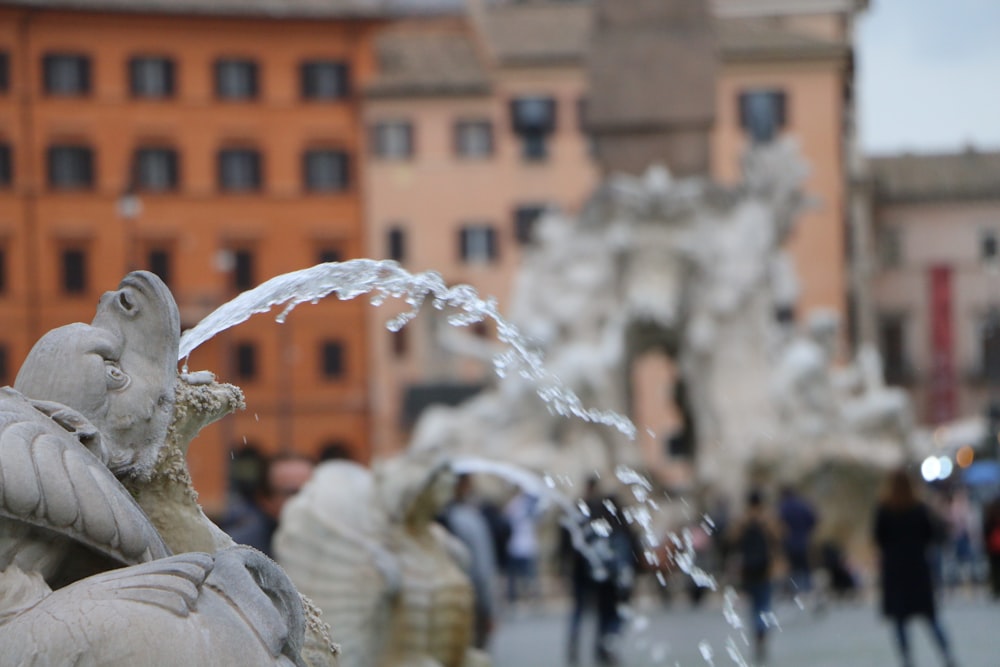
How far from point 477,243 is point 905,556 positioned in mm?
42754

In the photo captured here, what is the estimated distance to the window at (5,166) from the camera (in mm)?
51656

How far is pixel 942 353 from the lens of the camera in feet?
167

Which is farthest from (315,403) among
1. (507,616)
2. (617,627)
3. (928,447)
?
(617,627)

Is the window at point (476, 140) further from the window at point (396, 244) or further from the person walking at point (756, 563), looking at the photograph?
the person walking at point (756, 563)

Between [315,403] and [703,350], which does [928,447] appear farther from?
[315,403]

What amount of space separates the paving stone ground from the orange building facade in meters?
31.4

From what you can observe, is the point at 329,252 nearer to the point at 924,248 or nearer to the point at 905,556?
the point at 924,248

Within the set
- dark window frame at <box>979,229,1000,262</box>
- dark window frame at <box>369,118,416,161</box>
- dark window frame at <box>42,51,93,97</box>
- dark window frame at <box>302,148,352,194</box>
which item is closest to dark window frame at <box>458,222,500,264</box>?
dark window frame at <box>369,118,416,161</box>

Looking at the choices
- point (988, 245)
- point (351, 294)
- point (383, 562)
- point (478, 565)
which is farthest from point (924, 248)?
point (351, 294)

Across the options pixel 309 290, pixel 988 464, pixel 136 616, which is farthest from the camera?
pixel 988 464

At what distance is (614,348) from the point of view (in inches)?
957

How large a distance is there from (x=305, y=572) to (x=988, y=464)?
24225mm

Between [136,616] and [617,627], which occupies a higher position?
[136,616]

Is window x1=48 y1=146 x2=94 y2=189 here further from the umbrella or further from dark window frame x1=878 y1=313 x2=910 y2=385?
the umbrella
